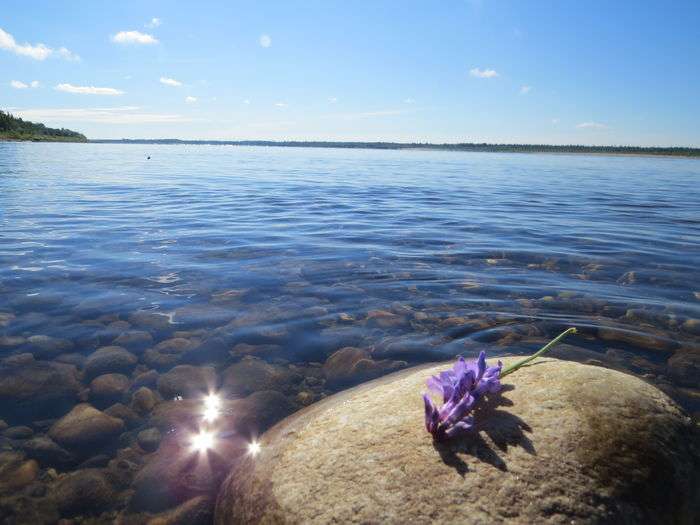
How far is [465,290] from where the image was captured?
6184 millimetres

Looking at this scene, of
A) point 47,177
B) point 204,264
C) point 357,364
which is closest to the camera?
point 357,364

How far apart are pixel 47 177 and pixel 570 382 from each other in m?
25.7

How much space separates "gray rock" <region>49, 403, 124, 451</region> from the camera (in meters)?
3.20

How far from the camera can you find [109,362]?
163 inches

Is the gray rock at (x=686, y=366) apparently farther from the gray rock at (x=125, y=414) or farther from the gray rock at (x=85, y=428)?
the gray rock at (x=85, y=428)

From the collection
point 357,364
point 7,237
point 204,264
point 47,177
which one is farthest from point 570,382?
point 47,177

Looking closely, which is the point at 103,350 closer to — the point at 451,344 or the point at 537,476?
the point at 451,344

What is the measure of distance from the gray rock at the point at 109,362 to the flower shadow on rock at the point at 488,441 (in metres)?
3.13

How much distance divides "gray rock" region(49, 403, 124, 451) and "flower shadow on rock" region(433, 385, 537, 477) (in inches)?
97.5

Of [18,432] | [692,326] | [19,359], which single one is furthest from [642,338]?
[19,359]

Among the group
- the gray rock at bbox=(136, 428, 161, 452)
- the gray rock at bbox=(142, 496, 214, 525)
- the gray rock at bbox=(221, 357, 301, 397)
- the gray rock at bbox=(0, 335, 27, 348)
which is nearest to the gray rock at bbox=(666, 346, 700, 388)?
the gray rock at bbox=(221, 357, 301, 397)

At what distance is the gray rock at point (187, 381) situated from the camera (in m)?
3.80

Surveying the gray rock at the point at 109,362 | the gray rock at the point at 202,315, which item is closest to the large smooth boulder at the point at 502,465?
the gray rock at the point at 109,362

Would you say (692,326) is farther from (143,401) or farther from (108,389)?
(108,389)
